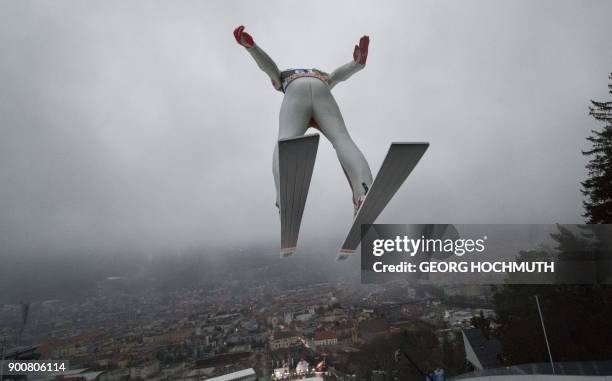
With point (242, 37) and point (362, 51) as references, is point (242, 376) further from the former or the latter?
point (242, 37)

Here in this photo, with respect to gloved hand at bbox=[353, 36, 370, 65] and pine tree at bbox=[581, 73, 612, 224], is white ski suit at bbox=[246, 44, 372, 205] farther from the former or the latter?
pine tree at bbox=[581, 73, 612, 224]

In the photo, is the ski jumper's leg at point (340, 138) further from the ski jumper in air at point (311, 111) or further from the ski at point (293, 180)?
the ski at point (293, 180)

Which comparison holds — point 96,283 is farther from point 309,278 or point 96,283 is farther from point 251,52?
point 251,52

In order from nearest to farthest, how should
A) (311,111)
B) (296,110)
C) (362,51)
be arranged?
(296,110) < (311,111) < (362,51)

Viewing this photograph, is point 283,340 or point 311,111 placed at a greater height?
point 311,111

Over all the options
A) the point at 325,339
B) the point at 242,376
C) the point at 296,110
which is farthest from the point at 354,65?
the point at 325,339

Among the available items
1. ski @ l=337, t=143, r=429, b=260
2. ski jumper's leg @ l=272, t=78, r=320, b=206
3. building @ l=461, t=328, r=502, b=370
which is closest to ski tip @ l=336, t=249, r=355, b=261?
ski @ l=337, t=143, r=429, b=260

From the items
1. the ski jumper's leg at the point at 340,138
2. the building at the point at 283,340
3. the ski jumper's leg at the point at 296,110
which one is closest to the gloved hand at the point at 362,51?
the ski jumper's leg at the point at 340,138
